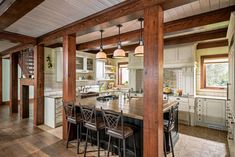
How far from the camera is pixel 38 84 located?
4.54 metres

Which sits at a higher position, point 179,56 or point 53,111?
point 179,56

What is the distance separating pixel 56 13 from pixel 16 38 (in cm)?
204

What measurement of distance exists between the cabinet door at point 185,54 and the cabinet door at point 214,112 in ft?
4.44

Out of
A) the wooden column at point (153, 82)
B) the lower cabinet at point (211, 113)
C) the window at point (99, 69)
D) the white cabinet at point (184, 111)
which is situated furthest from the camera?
the window at point (99, 69)

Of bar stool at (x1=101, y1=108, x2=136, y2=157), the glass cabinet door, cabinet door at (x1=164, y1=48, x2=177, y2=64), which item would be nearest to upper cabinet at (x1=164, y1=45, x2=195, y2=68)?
cabinet door at (x1=164, y1=48, x2=177, y2=64)

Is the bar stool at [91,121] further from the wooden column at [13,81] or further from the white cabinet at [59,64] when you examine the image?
the wooden column at [13,81]

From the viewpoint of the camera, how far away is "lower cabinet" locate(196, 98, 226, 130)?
416 centimetres

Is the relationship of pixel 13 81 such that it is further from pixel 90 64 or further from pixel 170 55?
pixel 170 55

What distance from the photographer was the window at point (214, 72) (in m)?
4.80

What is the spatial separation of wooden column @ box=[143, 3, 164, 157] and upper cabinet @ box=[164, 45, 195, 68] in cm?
316

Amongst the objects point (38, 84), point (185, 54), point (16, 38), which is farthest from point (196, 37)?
point (16, 38)

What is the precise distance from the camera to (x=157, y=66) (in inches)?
78.4

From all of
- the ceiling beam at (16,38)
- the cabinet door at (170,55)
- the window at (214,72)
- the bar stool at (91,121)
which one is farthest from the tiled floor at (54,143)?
the ceiling beam at (16,38)

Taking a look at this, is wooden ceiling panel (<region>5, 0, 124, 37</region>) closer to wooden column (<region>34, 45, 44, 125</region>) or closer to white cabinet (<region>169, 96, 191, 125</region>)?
wooden column (<region>34, 45, 44, 125</region>)
